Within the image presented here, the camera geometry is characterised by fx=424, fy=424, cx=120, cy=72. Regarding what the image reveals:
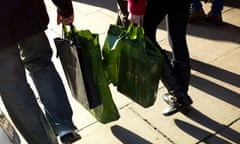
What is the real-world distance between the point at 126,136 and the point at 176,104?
46cm

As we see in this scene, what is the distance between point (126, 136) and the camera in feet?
10.5

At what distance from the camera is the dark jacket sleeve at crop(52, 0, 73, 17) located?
2.64m

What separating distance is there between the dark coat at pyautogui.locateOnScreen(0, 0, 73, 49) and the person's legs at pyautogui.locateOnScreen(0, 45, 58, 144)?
0.30ft

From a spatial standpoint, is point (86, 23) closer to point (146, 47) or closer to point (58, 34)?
point (58, 34)

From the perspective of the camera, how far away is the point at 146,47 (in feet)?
9.16

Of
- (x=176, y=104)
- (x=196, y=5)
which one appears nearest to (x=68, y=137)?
(x=176, y=104)

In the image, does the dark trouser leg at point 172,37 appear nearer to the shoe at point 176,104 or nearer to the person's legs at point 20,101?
the shoe at point 176,104

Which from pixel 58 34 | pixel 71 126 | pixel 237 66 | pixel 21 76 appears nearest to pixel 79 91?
pixel 71 126

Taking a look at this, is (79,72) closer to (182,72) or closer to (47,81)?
(47,81)

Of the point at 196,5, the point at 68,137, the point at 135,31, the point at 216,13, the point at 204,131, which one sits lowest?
the point at 204,131

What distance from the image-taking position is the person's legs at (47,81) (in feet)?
8.84

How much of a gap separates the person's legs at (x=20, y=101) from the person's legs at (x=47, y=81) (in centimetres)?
9

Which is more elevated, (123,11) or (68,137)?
(123,11)

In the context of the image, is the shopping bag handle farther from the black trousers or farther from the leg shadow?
the leg shadow
